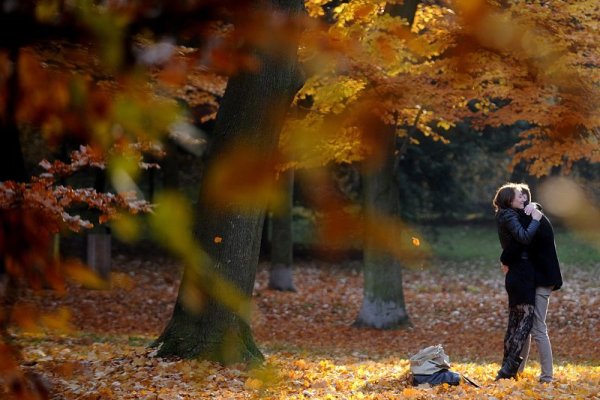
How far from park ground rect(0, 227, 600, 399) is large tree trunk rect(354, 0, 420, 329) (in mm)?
378

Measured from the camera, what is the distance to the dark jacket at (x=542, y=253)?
26.2 ft

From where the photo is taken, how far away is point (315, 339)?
1497 centimetres

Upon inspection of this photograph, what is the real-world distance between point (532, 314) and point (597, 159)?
26.9 ft

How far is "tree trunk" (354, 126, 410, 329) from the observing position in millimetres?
15547

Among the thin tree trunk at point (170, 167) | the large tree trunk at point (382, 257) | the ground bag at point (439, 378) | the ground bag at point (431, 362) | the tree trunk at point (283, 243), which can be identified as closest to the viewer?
the ground bag at point (439, 378)

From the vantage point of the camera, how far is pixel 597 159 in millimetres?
15500

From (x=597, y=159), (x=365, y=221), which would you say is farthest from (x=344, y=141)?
(x=597, y=159)

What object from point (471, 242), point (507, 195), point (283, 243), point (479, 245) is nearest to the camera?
point (507, 195)

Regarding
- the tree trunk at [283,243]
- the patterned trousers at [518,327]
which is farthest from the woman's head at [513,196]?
the tree trunk at [283,243]

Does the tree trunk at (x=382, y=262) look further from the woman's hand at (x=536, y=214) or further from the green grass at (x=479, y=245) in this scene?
the green grass at (x=479, y=245)

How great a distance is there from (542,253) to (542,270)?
153 mm

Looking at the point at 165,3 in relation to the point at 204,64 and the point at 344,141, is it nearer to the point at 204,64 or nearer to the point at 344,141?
the point at 204,64

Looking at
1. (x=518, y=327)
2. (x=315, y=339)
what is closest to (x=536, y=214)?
(x=518, y=327)

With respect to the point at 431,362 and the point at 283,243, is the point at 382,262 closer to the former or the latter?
the point at 283,243
